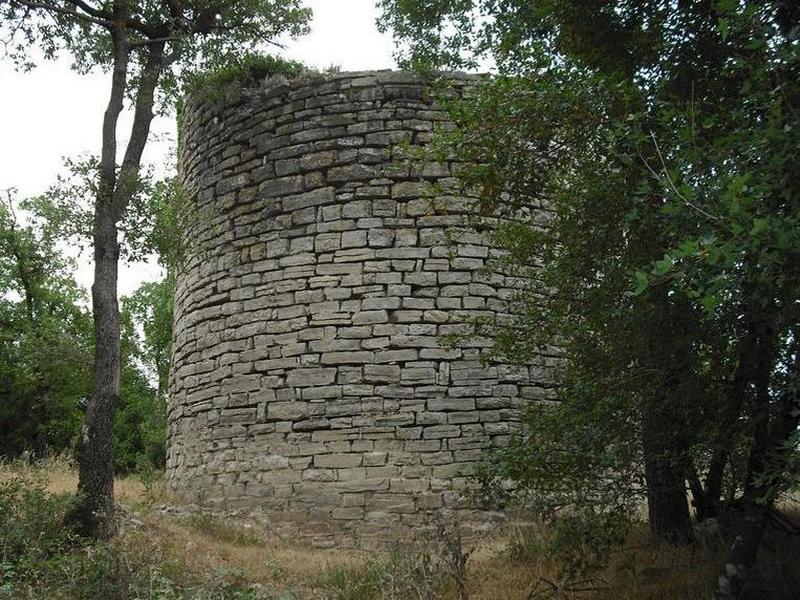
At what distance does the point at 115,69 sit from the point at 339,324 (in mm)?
3246

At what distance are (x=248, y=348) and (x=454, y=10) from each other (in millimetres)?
4841

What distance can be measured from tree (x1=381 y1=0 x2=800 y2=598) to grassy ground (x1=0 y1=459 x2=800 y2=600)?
547mm

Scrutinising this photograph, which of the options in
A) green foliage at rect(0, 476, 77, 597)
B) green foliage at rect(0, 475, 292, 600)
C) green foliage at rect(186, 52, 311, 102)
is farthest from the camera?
green foliage at rect(186, 52, 311, 102)

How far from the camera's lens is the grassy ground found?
5195 millimetres

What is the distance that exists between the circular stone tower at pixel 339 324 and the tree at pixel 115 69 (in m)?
0.89

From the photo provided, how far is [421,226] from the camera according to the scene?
828 cm

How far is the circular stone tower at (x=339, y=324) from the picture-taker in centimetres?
778

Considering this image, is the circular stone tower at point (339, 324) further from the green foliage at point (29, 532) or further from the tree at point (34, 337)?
the tree at point (34, 337)

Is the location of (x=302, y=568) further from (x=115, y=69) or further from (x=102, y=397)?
(x=115, y=69)

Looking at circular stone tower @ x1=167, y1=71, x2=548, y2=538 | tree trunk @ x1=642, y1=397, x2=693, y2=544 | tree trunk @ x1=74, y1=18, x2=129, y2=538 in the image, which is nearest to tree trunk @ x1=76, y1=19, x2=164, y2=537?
tree trunk @ x1=74, y1=18, x2=129, y2=538

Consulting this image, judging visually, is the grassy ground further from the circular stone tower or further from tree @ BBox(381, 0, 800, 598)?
the circular stone tower

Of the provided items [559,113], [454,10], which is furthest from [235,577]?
[454,10]

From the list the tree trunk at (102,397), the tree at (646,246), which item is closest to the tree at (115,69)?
the tree trunk at (102,397)

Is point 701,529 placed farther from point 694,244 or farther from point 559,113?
point 694,244
